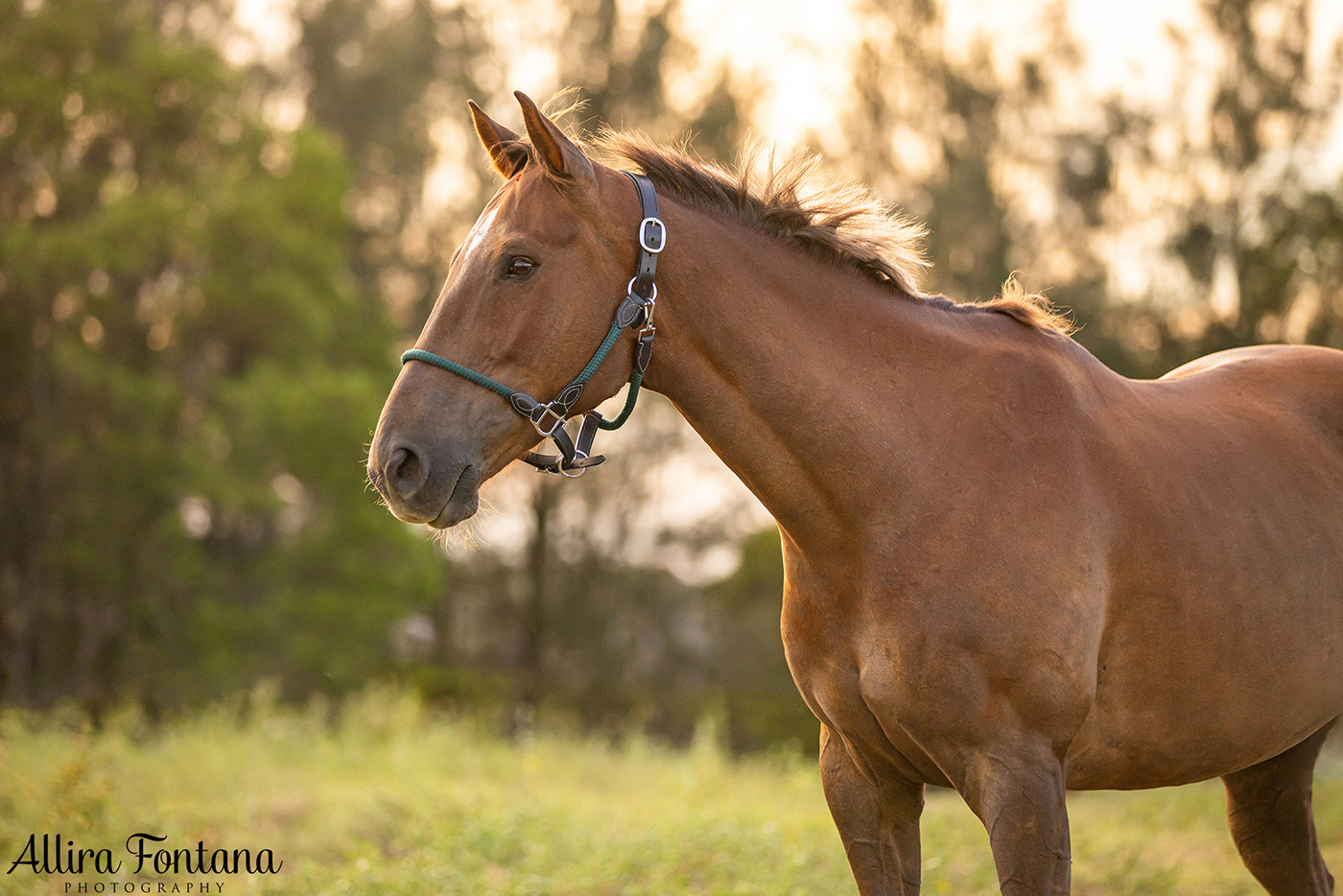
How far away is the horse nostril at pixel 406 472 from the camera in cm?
229

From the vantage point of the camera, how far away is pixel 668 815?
797 centimetres

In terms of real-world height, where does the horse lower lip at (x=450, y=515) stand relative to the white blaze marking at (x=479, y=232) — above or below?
below

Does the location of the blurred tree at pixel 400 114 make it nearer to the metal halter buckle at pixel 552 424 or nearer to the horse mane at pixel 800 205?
the horse mane at pixel 800 205

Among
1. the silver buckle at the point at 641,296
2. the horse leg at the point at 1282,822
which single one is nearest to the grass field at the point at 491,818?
the horse leg at the point at 1282,822

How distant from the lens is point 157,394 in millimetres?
13766

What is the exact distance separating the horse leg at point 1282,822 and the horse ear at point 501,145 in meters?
3.02

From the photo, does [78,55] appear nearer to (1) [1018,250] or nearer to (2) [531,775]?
(2) [531,775]

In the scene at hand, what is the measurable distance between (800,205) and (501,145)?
2.68ft

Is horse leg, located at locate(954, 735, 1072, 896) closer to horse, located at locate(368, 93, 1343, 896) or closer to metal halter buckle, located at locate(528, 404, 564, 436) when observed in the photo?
horse, located at locate(368, 93, 1343, 896)

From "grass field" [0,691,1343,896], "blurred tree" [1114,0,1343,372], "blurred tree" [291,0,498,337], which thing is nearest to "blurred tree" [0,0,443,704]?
"grass field" [0,691,1343,896]

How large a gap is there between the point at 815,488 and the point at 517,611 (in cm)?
1764

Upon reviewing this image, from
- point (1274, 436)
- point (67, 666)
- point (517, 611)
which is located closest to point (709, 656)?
point (517, 611)

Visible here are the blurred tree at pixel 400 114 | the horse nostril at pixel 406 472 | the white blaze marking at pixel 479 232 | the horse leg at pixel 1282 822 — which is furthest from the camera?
the blurred tree at pixel 400 114

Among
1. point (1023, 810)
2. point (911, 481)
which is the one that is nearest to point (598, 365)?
point (911, 481)
